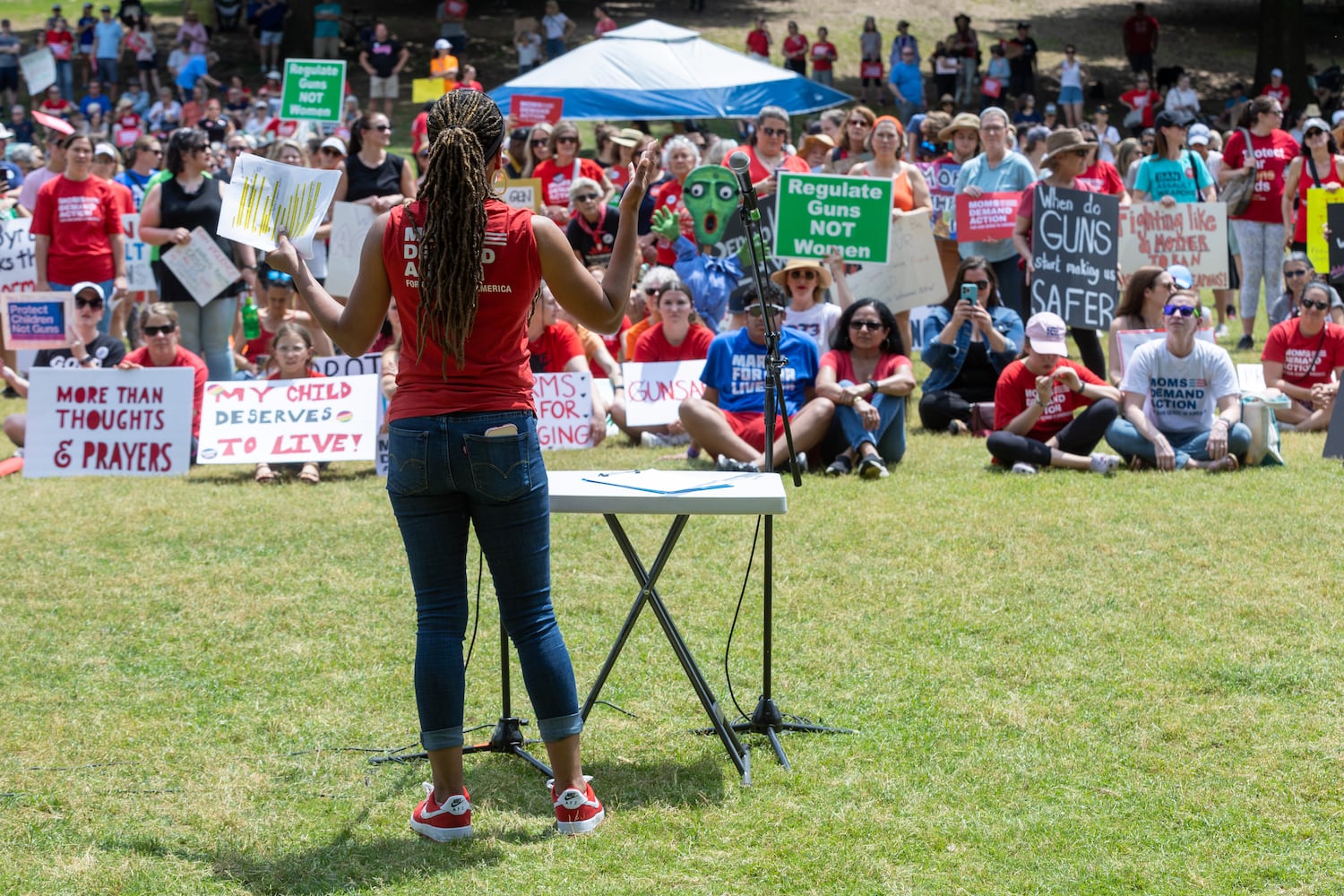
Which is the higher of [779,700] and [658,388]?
[658,388]

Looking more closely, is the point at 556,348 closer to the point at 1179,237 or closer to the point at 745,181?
the point at 1179,237

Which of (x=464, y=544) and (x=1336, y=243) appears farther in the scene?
(x=1336, y=243)

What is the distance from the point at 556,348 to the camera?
35.6 ft

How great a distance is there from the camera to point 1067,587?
6809 mm

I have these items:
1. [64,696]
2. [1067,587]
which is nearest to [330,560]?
[64,696]

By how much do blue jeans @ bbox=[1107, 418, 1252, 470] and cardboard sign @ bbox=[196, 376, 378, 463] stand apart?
15.8 ft

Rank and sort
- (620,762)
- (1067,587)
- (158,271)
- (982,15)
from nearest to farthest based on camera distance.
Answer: (620,762) < (1067,587) < (158,271) < (982,15)

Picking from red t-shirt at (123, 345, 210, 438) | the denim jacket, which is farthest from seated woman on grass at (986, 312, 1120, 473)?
red t-shirt at (123, 345, 210, 438)

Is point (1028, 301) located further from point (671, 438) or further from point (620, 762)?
point (620, 762)

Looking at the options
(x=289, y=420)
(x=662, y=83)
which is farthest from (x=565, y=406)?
(x=662, y=83)

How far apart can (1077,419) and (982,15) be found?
3209 centimetres

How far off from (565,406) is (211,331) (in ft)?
9.18


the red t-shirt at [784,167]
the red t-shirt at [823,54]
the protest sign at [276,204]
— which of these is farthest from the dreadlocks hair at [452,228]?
the red t-shirt at [823,54]

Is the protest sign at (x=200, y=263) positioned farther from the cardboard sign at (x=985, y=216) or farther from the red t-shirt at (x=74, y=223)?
the cardboard sign at (x=985, y=216)
